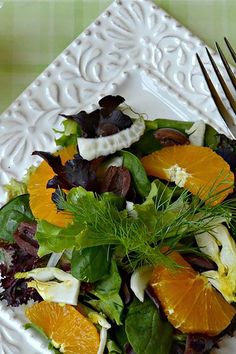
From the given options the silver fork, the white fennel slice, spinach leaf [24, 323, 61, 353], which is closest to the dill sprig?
the white fennel slice

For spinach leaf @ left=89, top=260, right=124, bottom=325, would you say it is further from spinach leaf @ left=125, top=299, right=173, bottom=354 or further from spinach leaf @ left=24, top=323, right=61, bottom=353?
spinach leaf @ left=24, top=323, right=61, bottom=353

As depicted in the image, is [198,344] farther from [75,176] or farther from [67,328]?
[75,176]

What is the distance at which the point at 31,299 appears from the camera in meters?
1.67

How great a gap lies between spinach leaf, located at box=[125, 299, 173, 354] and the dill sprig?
0.32 ft

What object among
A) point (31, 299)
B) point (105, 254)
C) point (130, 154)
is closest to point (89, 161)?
point (130, 154)

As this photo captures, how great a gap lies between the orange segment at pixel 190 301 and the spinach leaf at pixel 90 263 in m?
0.12

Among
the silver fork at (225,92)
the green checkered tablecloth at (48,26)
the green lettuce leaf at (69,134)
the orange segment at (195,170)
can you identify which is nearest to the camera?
the orange segment at (195,170)

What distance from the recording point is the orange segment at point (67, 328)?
1571 millimetres

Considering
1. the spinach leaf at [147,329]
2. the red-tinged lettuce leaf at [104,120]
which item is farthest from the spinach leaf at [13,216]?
the spinach leaf at [147,329]

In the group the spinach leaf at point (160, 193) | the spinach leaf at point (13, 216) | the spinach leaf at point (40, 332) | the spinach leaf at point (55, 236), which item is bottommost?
the spinach leaf at point (40, 332)

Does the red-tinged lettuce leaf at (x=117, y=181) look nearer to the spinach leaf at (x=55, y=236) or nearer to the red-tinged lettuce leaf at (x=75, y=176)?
the red-tinged lettuce leaf at (x=75, y=176)

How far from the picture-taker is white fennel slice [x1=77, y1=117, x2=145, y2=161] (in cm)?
167

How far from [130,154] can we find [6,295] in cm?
44

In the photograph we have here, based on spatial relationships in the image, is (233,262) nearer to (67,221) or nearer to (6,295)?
(67,221)
